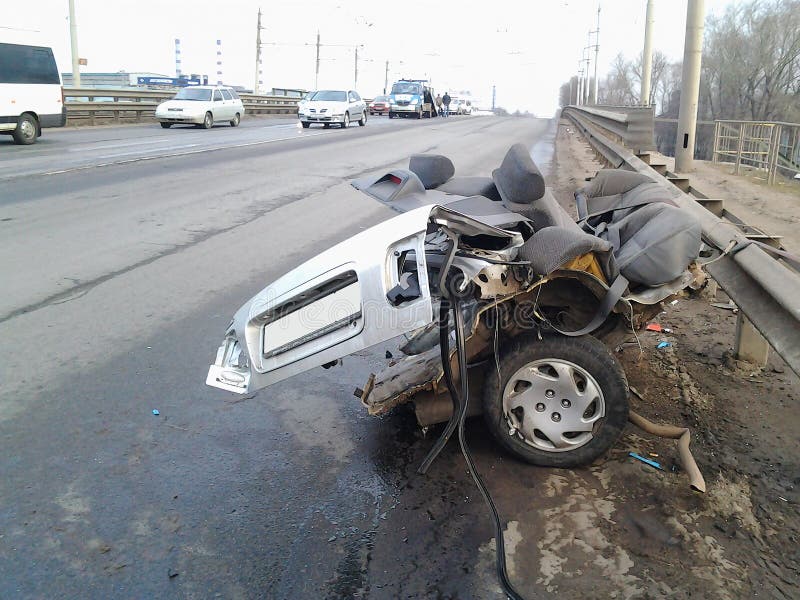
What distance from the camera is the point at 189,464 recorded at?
13.2 feet

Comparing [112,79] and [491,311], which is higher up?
[112,79]

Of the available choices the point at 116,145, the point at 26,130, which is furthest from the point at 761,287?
the point at 26,130

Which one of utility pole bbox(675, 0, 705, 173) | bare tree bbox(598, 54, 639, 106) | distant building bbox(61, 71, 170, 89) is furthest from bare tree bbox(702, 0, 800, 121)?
distant building bbox(61, 71, 170, 89)

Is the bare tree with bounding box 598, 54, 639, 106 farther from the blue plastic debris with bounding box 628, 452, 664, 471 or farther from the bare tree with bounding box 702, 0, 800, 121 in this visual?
the blue plastic debris with bounding box 628, 452, 664, 471

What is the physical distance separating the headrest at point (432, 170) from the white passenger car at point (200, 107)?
1132 inches

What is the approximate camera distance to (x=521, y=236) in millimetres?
4043

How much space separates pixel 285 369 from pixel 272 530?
821 millimetres

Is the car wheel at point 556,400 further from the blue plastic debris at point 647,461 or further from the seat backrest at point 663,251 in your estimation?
the seat backrest at point 663,251

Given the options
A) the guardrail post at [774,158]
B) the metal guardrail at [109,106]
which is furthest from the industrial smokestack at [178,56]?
the guardrail post at [774,158]

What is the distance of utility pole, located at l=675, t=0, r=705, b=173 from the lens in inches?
526

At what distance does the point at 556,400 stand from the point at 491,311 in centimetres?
57

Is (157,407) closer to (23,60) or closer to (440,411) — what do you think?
(440,411)

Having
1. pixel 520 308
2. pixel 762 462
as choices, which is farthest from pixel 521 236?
pixel 762 462

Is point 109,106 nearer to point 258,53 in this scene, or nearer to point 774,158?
point 774,158
